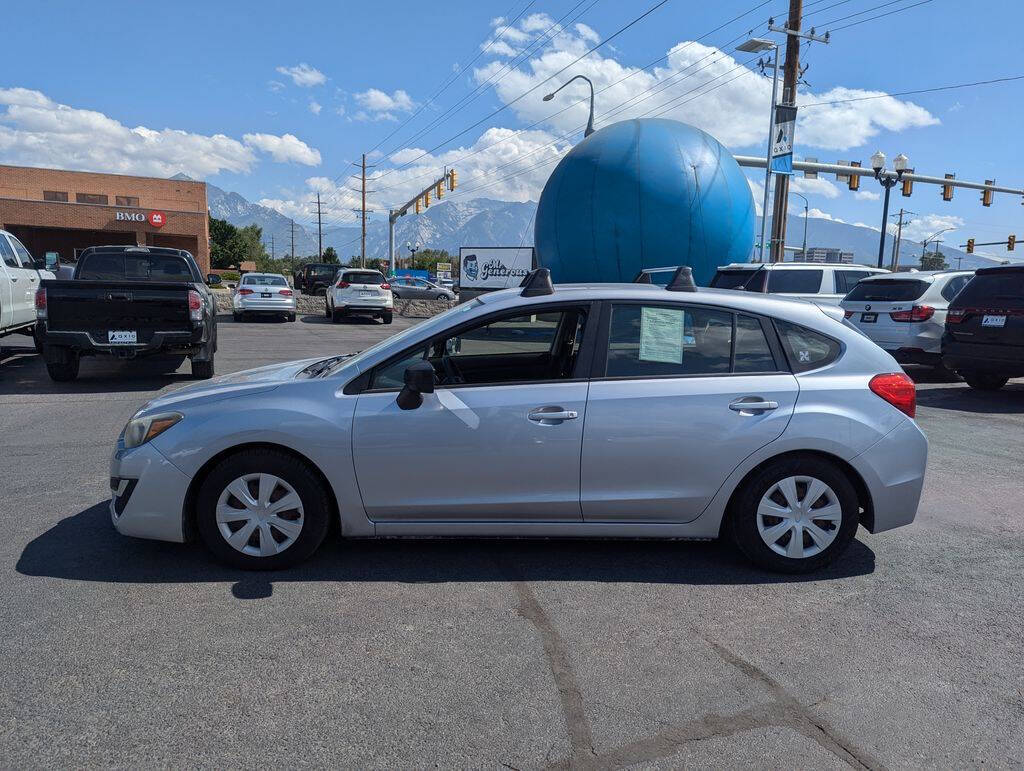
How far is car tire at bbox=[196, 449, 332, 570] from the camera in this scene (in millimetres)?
3914

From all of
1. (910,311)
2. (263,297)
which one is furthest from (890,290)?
(263,297)

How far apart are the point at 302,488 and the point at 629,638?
1806 mm

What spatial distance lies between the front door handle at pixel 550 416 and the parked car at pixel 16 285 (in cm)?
950

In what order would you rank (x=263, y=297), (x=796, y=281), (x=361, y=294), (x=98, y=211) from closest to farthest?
(x=796, y=281), (x=263, y=297), (x=361, y=294), (x=98, y=211)

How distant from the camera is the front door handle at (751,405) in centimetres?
402

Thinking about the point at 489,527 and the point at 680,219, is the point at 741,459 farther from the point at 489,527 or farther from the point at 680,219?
the point at 680,219

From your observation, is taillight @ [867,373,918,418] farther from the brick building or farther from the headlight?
the brick building

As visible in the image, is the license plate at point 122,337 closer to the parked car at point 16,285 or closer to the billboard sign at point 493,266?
the parked car at point 16,285

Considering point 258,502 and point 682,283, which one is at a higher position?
point 682,283

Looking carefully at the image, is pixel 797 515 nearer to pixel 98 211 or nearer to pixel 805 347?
pixel 805 347

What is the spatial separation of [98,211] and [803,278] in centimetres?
4509

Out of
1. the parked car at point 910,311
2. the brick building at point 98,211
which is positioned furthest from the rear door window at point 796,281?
the brick building at point 98,211

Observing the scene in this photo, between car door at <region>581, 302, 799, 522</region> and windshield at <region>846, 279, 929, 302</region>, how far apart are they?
8938mm

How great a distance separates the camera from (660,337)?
416cm
